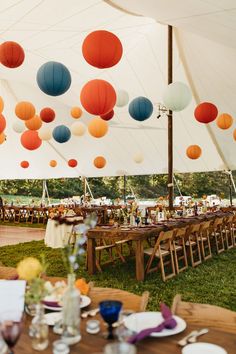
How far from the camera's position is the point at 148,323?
1.82 m

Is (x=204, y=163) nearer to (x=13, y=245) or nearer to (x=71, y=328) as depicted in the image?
(x=13, y=245)

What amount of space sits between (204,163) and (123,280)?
28.8 feet

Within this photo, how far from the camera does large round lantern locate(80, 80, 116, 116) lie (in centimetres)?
564

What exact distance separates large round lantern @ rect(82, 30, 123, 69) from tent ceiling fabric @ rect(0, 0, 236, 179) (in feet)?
4.48

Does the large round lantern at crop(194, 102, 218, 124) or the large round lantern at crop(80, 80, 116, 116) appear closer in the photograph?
the large round lantern at crop(80, 80, 116, 116)

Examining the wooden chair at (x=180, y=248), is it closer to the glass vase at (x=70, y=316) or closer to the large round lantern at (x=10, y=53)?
the large round lantern at (x=10, y=53)

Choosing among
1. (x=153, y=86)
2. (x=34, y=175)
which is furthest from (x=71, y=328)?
(x=34, y=175)

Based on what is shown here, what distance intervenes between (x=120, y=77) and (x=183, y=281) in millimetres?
7035

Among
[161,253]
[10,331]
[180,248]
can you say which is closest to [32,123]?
[180,248]

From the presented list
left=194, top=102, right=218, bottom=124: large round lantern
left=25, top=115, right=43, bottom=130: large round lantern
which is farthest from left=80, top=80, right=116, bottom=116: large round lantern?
left=25, top=115, right=43, bottom=130: large round lantern

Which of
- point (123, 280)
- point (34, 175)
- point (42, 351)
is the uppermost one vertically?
point (34, 175)

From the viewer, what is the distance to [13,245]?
30.7 ft

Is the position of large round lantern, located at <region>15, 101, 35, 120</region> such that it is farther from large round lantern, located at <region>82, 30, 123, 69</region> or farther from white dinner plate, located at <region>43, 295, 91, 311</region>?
white dinner plate, located at <region>43, 295, 91, 311</region>

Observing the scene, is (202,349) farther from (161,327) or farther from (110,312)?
(110,312)
